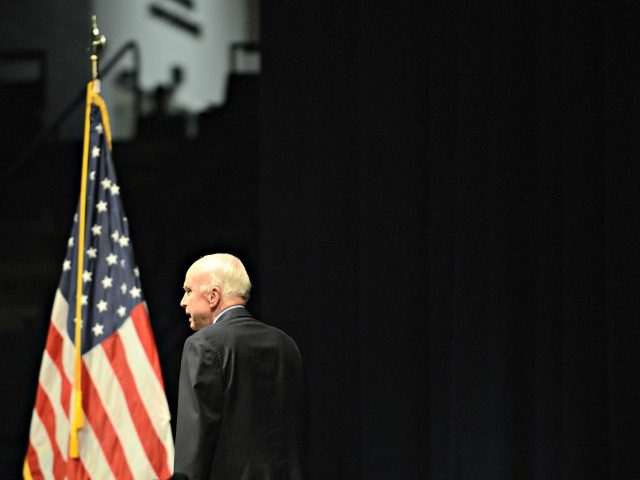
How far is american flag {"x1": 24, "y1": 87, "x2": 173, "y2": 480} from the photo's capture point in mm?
4969

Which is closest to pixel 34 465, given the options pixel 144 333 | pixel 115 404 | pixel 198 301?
pixel 115 404

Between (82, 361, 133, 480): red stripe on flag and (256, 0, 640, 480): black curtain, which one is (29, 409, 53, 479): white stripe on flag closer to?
(82, 361, 133, 480): red stripe on flag

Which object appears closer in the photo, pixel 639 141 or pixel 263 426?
pixel 263 426

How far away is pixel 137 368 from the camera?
499 cm

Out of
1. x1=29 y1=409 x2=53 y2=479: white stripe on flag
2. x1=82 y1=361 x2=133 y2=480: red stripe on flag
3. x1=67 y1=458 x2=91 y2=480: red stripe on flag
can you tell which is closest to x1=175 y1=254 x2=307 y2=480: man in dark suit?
x1=82 y1=361 x2=133 y2=480: red stripe on flag

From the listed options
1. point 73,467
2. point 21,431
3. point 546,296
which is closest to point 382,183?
point 546,296

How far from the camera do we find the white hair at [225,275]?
3.46m

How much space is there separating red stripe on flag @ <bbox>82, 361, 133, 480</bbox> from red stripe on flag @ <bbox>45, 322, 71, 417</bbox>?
11cm

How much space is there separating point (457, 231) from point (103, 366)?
1714mm

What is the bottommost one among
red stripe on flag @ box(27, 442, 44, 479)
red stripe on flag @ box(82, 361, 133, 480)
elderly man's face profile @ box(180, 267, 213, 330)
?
red stripe on flag @ box(27, 442, 44, 479)

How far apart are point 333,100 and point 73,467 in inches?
82.2

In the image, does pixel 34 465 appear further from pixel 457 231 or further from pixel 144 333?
pixel 457 231

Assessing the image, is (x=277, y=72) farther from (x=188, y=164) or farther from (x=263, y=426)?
(x=263, y=426)

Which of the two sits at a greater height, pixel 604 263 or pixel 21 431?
pixel 604 263
